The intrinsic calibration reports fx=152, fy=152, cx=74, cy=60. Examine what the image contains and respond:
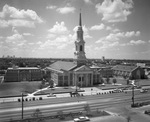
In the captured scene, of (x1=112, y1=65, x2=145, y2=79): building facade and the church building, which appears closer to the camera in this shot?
the church building

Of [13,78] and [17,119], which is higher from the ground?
[13,78]

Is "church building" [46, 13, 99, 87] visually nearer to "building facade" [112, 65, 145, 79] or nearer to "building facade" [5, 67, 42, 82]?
"building facade" [5, 67, 42, 82]

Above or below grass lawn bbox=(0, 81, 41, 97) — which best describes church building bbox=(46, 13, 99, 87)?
above

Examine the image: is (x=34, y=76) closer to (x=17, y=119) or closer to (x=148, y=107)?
(x=17, y=119)

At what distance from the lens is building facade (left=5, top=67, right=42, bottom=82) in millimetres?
57728

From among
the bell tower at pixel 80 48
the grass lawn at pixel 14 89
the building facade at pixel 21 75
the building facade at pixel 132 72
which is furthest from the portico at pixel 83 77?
the building facade at pixel 132 72

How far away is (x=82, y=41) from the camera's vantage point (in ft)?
172

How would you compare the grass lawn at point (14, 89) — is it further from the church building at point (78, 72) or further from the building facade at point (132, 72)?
the building facade at point (132, 72)

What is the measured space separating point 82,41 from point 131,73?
1161 inches

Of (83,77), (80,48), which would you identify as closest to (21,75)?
(83,77)

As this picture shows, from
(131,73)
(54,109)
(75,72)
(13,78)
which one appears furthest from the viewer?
(131,73)

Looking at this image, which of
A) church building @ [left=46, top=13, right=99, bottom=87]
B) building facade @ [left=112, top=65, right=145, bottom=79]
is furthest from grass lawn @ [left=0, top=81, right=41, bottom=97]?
building facade @ [left=112, top=65, right=145, bottom=79]

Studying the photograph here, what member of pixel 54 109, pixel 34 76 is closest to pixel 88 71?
pixel 34 76

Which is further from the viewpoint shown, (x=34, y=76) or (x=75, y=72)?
(x=34, y=76)
